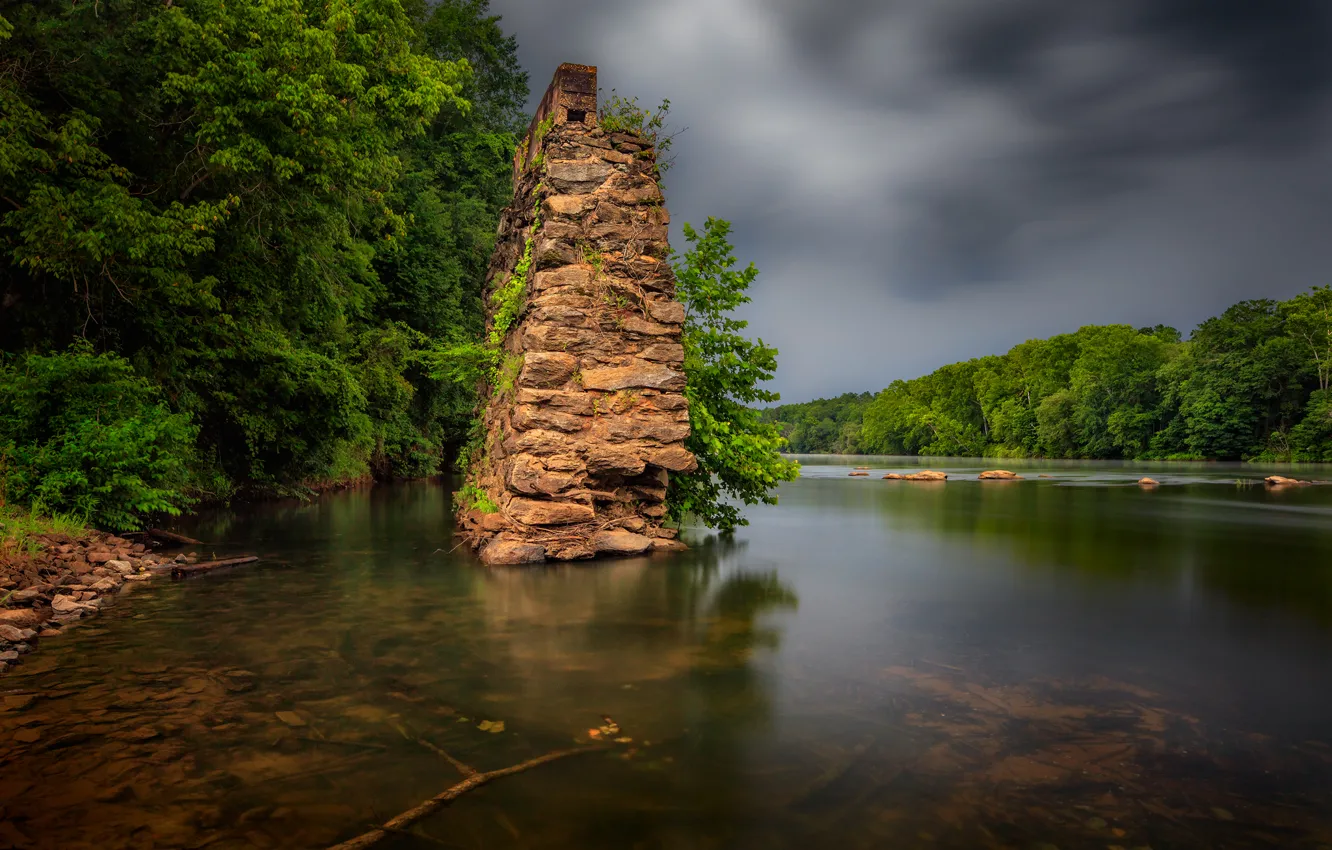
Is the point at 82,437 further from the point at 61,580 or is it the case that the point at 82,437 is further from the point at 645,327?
the point at 645,327

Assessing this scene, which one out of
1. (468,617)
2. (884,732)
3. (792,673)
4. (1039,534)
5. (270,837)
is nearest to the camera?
(270,837)

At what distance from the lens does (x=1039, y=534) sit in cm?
1247

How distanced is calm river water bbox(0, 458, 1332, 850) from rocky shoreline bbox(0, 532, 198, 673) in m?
0.29

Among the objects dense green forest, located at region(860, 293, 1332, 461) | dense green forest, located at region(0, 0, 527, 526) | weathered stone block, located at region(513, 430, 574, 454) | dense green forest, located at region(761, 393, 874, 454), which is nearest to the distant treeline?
dense green forest, located at region(860, 293, 1332, 461)

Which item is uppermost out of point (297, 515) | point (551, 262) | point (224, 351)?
point (551, 262)

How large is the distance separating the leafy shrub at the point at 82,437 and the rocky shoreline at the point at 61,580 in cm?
54

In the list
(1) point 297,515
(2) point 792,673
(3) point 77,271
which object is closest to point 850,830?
(2) point 792,673

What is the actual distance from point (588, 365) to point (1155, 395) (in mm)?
74636

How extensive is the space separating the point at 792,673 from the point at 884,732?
3.46 ft

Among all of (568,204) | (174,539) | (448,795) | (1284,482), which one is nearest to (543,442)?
(568,204)

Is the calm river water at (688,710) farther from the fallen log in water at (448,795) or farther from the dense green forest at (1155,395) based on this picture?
the dense green forest at (1155,395)

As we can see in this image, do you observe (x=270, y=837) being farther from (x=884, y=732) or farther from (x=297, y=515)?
(x=297, y=515)

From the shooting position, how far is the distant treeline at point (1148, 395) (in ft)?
176

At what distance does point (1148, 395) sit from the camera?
67.1 metres
